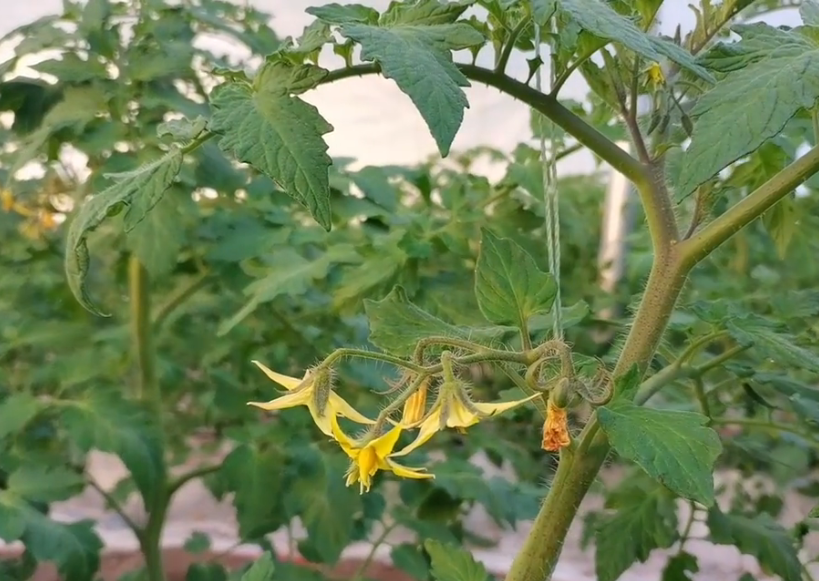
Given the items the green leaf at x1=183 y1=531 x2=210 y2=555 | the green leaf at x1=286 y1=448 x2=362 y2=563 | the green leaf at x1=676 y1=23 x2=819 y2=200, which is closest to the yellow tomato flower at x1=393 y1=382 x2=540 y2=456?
the green leaf at x1=676 y1=23 x2=819 y2=200

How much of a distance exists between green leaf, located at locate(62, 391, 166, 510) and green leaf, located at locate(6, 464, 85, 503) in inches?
1.2

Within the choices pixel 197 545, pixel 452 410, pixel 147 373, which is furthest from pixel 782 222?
pixel 197 545

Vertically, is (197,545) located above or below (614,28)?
below

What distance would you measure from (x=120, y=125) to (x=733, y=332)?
1.65 feet

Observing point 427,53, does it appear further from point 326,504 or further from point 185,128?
point 326,504

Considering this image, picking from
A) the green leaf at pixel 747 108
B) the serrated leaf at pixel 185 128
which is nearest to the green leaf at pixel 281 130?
the serrated leaf at pixel 185 128

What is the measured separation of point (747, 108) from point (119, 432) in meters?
0.53

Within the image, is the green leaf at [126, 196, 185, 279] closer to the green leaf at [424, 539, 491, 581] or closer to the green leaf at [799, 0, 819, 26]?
the green leaf at [424, 539, 491, 581]

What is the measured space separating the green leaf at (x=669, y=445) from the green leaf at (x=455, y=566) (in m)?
0.16

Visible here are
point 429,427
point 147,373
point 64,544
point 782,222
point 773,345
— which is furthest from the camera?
point 147,373

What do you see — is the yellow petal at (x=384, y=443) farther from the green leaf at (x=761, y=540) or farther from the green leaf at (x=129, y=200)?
the green leaf at (x=761, y=540)

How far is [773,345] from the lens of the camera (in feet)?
1.41

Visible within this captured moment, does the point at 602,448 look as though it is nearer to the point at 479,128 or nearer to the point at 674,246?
the point at 674,246

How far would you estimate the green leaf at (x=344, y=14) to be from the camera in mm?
343
